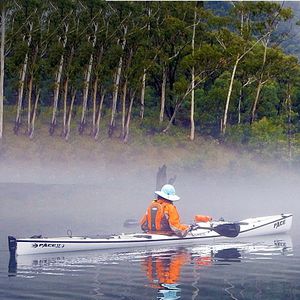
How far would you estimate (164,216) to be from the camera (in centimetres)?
2448

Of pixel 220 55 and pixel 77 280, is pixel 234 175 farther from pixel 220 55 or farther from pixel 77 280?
pixel 77 280

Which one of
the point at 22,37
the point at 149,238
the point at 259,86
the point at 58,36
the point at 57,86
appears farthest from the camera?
the point at 259,86

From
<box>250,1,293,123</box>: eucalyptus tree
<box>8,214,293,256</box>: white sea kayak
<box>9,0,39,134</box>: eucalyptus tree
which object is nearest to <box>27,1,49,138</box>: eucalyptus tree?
<box>9,0,39,134</box>: eucalyptus tree

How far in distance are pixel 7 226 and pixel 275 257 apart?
1129 cm

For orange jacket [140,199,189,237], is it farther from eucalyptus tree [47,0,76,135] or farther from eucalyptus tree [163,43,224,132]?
eucalyptus tree [163,43,224,132]

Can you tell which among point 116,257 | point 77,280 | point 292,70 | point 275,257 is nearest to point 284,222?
point 275,257

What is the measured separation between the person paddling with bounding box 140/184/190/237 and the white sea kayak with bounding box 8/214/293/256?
28cm

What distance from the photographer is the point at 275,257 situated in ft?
74.2

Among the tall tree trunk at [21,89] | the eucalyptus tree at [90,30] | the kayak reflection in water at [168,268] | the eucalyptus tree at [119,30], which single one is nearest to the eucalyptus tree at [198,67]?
the eucalyptus tree at [119,30]

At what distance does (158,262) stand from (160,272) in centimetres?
203

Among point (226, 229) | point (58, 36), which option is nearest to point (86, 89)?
point (58, 36)

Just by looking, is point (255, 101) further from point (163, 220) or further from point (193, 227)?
point (163, 220)

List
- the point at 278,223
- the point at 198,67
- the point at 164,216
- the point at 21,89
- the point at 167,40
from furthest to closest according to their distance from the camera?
1. the point at 167,40
2. the point at 198,67
3. the point at 21,89
4. the point at 278,223
5. the point at 164,216

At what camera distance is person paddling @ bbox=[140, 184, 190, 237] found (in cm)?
2411
